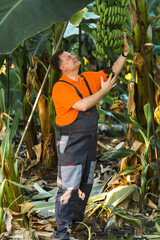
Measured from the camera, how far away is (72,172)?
1.76 m

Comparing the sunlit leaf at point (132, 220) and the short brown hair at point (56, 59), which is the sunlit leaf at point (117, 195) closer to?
the sunlit leaf at point (132, 220)

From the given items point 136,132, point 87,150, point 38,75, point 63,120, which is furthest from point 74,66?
point 38,75

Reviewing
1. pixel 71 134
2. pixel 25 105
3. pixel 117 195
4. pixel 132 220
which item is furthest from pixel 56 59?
pixel 25 105

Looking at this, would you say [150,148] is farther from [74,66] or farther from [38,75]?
[38,75]

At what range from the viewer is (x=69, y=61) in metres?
1.74

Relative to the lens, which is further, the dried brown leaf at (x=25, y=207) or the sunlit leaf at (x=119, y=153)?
the sunlit leaf at (x=119, y=153)

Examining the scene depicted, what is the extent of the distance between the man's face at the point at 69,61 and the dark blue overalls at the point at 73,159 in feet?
0.36

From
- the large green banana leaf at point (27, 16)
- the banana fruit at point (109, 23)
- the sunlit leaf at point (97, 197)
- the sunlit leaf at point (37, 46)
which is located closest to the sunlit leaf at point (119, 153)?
the sunlit leaf at point (97, 197)

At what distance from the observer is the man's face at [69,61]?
1739 millimetres

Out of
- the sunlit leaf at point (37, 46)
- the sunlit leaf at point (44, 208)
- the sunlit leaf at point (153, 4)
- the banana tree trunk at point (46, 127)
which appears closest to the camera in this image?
the sunlit leaf at point (44, 208)

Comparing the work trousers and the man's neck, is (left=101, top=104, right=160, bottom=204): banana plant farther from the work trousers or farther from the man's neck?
the man's neck

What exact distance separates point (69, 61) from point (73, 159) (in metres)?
0.50

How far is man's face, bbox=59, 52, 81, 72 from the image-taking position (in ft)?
5.71

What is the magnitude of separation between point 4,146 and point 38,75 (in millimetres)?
1221
